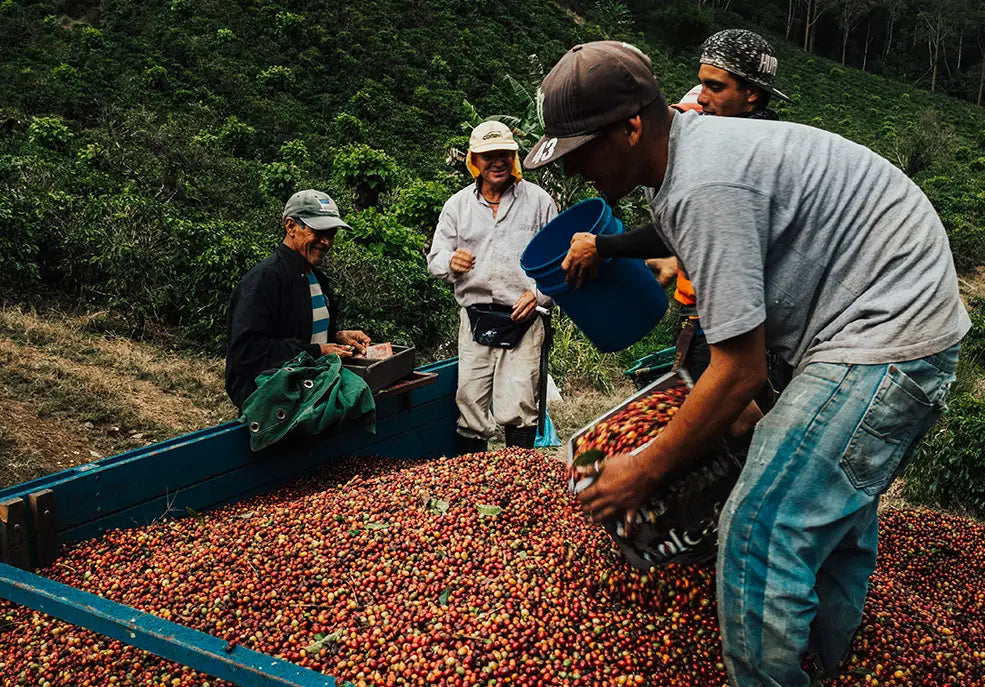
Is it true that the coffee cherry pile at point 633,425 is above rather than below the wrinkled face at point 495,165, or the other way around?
below

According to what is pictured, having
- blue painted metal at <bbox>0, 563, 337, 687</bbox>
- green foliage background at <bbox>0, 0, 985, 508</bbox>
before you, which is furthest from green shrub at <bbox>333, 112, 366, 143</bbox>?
blue painted metal at <bbox>0, 563, 337, 687</bbox>

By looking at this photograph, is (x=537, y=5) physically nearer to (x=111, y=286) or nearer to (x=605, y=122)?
(x=111, y=286)

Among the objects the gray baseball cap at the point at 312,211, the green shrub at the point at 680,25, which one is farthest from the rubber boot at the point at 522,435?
the green shrub at the point at 680,25

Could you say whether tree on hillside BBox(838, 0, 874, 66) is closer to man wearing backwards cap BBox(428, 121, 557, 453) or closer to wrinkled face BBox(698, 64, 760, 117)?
man wearing backwards cap BBox(428, 121, 557, 453)

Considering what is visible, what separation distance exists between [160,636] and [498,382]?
2.73 metres

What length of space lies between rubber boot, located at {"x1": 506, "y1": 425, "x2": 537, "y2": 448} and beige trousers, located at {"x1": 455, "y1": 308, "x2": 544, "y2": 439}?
0.11 ft

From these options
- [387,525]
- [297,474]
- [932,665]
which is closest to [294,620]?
[387,525]

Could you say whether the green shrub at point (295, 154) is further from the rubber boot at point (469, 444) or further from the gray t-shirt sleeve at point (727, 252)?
the gray t-shirt sleeve at point (727, 252)

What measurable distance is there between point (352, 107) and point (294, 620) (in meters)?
21.2

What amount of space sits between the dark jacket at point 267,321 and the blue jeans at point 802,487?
256cm

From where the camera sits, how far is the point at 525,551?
107 inches

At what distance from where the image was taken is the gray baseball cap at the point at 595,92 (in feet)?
5.58

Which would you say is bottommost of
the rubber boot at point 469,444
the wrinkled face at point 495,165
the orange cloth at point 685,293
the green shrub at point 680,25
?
the rubber boot at point 469,444

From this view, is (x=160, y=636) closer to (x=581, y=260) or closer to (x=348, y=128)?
(x=581, y=260)
